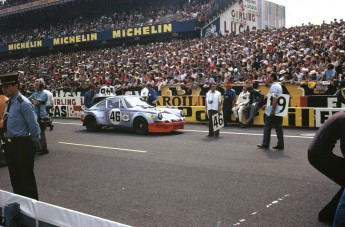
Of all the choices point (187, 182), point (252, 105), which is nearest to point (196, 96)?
point (252, 105)

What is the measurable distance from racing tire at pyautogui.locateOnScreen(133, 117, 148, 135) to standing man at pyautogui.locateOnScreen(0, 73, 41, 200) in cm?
791

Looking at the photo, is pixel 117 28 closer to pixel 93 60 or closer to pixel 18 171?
pixel 93 60

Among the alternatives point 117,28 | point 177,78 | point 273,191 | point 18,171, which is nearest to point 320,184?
point 273,191

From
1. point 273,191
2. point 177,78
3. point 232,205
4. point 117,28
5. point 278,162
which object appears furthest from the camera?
point 117,28

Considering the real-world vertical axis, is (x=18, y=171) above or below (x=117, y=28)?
below

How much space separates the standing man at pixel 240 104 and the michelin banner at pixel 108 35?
20.0m

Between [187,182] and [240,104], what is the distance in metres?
8.64

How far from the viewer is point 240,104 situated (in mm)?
14641

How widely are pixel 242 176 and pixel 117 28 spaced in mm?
35469

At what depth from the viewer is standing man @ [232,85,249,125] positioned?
14461 mm

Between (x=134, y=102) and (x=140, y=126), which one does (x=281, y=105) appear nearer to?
(x=140, y=126)

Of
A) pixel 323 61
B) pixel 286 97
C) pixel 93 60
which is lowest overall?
pixel 286 97

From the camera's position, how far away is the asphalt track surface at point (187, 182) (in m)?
4.88

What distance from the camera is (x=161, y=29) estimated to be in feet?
117
